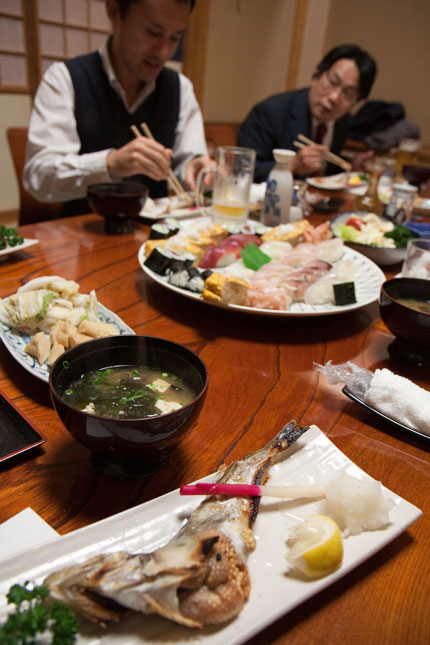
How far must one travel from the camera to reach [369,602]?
24.3 inches

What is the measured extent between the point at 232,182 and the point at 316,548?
1.85 metres

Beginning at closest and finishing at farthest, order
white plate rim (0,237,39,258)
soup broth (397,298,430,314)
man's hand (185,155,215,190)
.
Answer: soup broth (397,298,430,314) → white plate rim (0,237,39,258) → man's hand (185,155,215,190)

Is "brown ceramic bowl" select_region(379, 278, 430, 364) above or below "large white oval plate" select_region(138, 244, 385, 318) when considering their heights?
above

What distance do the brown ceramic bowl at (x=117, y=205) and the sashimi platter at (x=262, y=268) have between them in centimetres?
16

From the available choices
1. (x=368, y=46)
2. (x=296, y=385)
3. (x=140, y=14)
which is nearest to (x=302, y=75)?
(x=368, y=46)

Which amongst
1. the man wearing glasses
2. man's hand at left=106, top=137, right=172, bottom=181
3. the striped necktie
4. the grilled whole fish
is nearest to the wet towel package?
the grilled whole fish

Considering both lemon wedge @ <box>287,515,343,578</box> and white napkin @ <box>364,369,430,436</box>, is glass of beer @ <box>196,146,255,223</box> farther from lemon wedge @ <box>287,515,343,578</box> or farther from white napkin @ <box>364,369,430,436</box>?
lemon wedge @ <box>287,515,343,578</box>

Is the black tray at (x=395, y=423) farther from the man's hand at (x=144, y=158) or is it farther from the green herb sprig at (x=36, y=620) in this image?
the man's hand at (x=144, y=158)

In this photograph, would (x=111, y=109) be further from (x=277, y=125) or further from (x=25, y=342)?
(x=25, y=342)

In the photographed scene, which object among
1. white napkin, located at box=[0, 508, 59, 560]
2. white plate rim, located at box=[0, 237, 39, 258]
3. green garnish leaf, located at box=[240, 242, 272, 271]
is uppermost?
A: green garnish leaf, located at box=[240, 242, 272, 271]

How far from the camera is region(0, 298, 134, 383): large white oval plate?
3.06 ft

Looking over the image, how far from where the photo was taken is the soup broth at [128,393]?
77 centimetres

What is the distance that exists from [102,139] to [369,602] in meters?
2.73

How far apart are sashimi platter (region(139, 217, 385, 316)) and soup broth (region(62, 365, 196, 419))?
482 mm
